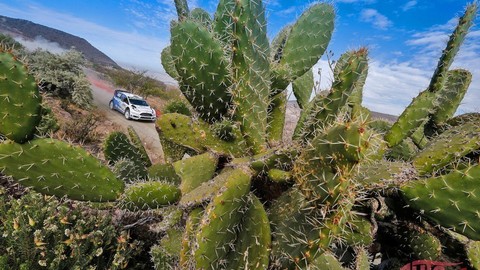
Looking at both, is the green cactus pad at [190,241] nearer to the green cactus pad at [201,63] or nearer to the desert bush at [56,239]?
the green cactus pad at [201,63]

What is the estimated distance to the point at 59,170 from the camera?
1.42m

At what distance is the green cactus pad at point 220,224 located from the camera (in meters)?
1.28

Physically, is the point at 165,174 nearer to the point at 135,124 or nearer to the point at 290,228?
the point at 290,228

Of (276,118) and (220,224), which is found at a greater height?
(276,118)

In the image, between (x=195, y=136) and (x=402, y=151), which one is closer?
(x=195, y=136)

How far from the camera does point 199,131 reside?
1.76 meters

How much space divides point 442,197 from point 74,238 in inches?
96.3

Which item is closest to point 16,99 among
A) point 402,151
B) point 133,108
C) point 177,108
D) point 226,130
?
point 226,130

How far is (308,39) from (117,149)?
1658 mm

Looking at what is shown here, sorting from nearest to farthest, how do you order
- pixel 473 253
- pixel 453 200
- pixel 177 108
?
pixel 453 200 → pixel 473 253 → pixel 177 108

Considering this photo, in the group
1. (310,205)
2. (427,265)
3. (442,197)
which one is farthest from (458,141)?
(310,205)

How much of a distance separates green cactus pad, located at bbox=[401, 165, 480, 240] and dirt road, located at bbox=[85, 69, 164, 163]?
4.64m

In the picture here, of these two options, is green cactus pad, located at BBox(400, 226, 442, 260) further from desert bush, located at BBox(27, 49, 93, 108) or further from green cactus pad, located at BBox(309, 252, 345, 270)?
desert bush, located at BBox(27, 49, 93, 108)

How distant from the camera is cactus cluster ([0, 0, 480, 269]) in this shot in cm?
113
